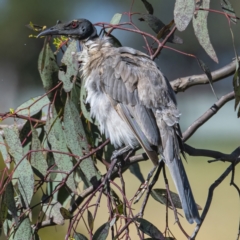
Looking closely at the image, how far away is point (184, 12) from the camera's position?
5.88 ft

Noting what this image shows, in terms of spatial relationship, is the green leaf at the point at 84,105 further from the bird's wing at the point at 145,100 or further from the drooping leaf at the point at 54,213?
the drooping leaf at the point at 54,213

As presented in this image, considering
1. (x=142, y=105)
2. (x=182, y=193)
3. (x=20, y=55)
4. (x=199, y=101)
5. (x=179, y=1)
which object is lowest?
(x=199, y=101)

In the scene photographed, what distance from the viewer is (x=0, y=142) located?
2.14 metres

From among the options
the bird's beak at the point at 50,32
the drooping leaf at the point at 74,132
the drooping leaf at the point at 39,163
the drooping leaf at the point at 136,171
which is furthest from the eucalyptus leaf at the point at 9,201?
the drooping leaf at the point at 136,171

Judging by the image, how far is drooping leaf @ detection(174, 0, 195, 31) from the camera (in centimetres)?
178

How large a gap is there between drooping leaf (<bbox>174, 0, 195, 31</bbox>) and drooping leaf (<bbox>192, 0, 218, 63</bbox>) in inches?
3.7

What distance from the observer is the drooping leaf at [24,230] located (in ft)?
5.95

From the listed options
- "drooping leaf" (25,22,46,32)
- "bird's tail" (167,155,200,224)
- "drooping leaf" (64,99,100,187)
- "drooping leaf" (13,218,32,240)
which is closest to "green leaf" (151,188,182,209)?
"bird's tail" (167,155,200,224)

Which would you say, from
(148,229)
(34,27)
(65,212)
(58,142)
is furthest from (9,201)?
(34,27)

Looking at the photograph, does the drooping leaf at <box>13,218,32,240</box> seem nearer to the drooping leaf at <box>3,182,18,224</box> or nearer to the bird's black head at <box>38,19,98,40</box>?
the drooping leaf at <box>3,182,18,224</box>

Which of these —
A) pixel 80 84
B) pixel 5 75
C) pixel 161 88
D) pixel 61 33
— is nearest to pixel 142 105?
pixel 161 88

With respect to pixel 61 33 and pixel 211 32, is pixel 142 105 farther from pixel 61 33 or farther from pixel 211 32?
pixel 211 32

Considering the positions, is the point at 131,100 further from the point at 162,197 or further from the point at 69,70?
the point at 162,197

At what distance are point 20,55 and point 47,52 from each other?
10807 millimetres
